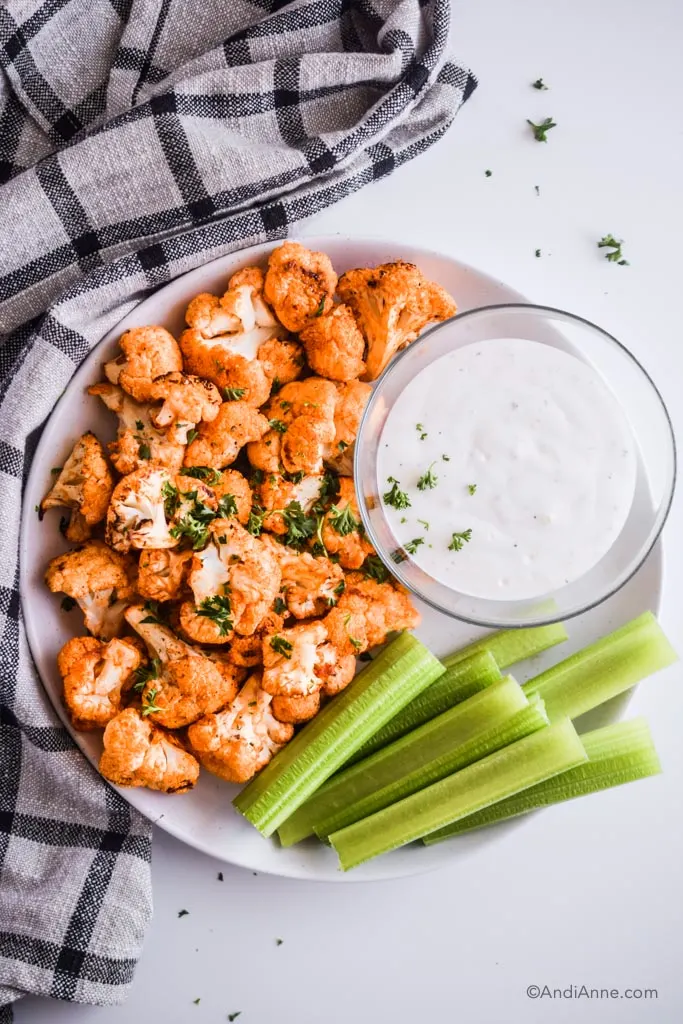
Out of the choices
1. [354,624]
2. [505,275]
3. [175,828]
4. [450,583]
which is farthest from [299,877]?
[505,275]

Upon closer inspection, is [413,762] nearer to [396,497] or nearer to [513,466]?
[396,497]

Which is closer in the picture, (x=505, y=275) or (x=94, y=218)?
(x=94, y=218)

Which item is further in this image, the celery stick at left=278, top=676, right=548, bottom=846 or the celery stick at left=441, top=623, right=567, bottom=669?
the celery stick at left=441, top=623, right=567, bottom=669

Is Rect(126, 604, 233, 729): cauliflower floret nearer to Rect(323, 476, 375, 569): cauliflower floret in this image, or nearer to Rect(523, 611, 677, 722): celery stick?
Rect(323, 476, 375, 569): cauliflower floret

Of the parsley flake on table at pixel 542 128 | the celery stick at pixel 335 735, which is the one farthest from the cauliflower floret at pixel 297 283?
the celery stick at pixel 335 735

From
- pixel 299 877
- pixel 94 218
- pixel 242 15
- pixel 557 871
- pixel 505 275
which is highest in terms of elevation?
pixel 242 15

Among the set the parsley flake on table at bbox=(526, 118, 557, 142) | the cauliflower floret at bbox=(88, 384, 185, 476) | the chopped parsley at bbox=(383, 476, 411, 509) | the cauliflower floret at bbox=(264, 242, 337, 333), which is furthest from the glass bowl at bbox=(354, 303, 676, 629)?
the parsley flake on table at bbox=(526, 118, 557, 142)

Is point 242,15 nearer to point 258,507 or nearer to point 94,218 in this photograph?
point 94,218

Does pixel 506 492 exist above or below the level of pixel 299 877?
above
